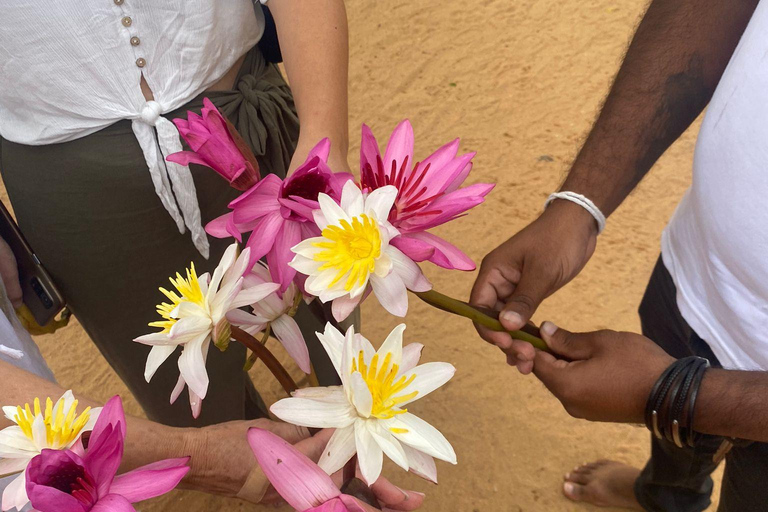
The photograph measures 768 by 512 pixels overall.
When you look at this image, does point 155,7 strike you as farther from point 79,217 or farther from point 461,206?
point 461,206

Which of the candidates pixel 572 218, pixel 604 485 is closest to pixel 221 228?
pixel 572 218

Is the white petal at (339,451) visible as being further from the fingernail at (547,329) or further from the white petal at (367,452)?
the fingernail at (547,329)

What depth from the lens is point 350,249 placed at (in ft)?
1.51

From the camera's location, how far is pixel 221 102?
0.96m

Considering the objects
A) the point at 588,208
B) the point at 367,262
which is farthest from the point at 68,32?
the point at 588,208

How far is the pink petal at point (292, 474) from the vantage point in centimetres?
41

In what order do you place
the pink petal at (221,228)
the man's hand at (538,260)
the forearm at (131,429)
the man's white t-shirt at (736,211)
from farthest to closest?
1. the man's hand at (538,260)
2. the man's white t-shirt at (736,211)
3. the forearm at (131,429)
4. the pink petal at (221,228)

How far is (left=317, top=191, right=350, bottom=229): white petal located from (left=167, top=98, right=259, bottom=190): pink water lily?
84mm

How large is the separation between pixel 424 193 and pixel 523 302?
0.30 metres

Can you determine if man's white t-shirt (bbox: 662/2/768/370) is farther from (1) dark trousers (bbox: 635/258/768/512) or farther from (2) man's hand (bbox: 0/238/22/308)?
(2) man's hand (bbox: 0/238/22/308)

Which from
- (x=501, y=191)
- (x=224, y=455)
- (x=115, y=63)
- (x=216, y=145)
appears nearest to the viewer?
(x=216, y=145)

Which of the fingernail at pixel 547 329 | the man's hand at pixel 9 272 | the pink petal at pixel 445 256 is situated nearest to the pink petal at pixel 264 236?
the pink petal at pixel 445 256

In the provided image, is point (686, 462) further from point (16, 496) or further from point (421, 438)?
point (16, 496)

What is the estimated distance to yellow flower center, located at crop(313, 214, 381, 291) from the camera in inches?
18.0
